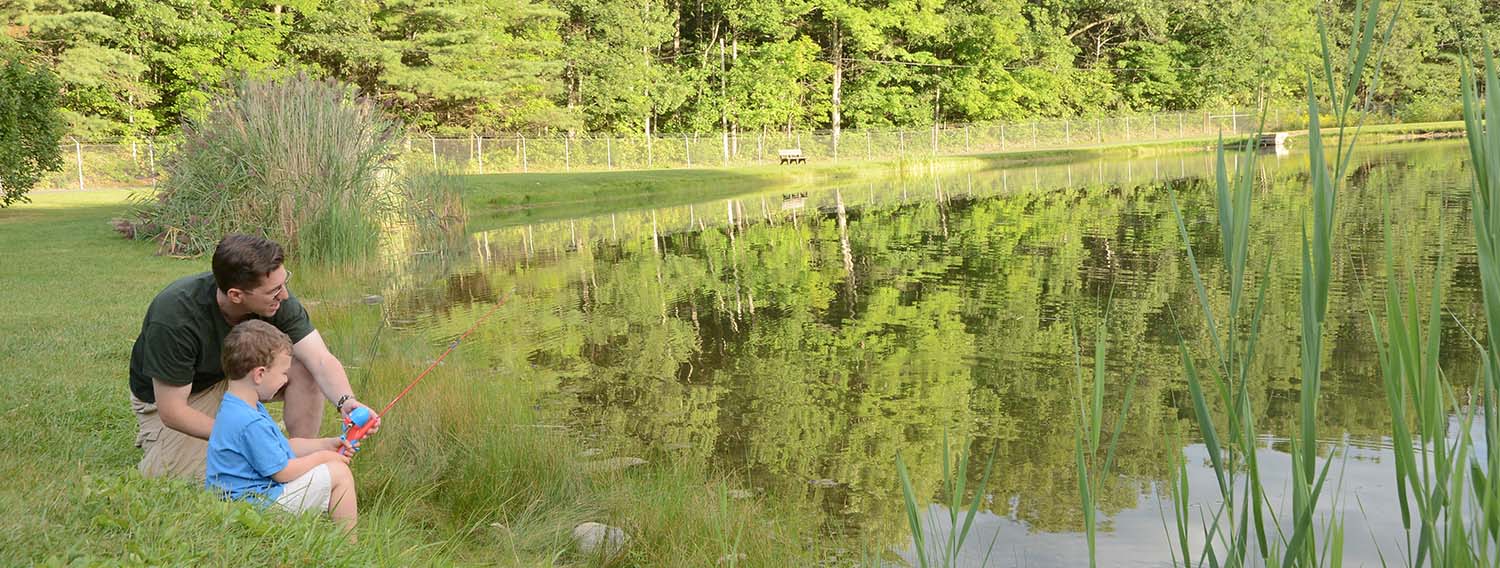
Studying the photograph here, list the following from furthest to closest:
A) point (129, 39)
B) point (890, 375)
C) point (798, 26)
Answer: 1. point (798, 26)
2. point (129, 39)
3. point (890, 375)

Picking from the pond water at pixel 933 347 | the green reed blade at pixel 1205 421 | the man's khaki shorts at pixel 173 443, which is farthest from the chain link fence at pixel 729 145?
the green reed blade at pixel 1205 421

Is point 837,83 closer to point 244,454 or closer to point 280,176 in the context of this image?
point 280,176

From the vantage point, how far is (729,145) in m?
44.0

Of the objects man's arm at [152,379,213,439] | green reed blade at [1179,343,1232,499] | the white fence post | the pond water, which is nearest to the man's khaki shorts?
man's arm at [152,379,213,439]

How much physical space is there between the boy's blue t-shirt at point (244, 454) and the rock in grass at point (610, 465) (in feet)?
6.19

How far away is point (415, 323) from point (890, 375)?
4.37m

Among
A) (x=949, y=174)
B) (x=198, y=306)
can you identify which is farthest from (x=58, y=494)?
(x=949, y=174)

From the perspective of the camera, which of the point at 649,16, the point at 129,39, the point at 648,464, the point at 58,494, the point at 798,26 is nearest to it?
the point at 58,494

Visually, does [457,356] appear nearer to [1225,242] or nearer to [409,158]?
[1225,242]

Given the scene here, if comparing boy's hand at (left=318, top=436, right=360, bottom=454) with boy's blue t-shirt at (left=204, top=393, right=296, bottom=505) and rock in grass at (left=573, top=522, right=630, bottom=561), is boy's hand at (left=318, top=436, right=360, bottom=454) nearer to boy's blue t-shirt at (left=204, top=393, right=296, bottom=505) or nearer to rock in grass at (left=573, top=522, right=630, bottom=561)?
boy's blue t-shirt at (left=204, top=393, right=296, bottom=505)

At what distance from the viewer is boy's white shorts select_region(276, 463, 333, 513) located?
3889 millimetres

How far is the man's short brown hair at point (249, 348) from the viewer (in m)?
3.92

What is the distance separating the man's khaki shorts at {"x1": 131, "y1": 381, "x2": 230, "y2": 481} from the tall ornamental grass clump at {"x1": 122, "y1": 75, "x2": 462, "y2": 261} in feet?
28.2

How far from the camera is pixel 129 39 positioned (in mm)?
34094
